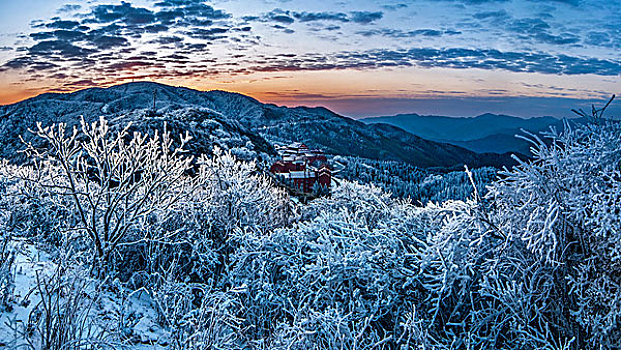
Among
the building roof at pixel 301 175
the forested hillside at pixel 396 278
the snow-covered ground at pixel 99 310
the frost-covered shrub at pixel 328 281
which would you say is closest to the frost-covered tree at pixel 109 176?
the forested hillside at pixel 396 278

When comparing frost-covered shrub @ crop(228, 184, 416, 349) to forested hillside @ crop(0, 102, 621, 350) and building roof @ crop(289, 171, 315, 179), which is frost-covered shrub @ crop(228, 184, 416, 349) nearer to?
forested hillside @ crop(0, 102, 621, 350)

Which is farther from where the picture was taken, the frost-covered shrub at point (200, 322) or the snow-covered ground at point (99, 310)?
the snow-covered ground at point (99, 310)

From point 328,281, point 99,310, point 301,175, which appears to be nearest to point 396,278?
point 328,281

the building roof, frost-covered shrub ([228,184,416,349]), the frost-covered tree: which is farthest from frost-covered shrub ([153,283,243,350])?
the building roof

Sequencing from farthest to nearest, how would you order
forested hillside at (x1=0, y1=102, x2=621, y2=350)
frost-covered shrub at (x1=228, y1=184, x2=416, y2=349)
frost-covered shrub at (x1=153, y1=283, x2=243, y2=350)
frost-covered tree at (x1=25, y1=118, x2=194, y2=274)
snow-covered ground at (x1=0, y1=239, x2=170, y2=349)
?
frost-covered tree at (x1=25, y1=118, x2=194, y2=274) → frost-covered shrub at (x1=228, y1=184, x2=416, y2=349) → snow-covered ground at (x1=0, y1=239, x2=170, y2=349) → forested hillside at (x1=0, y1=102, x2=621, y2=350) → frost-covered shrub at (x1=153, y1=283, x2=243, y2=350)

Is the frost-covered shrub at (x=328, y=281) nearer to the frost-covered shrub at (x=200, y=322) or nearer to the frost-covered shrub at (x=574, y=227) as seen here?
the frost-covered shrub at (x=200, y=322)

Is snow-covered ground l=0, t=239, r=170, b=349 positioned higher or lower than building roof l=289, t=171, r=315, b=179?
higher

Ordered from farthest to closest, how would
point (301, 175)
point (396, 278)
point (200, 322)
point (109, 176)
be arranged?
point (301, 175)
point (109, 176)
point (396, 278)
point (200, 322)

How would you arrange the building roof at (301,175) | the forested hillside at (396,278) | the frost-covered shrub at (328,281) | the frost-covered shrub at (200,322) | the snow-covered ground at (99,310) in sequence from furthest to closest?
the building roof at (301,175), the frost-covered shrub at (328,281), the snow-covered ground at (99,310), the forested hillside at (396,278), the frost-covered shrub at (200,322)

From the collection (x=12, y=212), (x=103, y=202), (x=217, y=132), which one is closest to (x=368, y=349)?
(x=103, y=202)

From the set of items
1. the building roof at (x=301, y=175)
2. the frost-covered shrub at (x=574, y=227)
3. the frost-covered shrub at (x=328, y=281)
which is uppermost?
the frost-covered shrub at (x=574, y=227)

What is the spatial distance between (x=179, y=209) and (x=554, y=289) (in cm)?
1037

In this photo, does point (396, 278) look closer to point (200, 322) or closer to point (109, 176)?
point (200, 322)

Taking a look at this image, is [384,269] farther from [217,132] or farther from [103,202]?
[217,132]
